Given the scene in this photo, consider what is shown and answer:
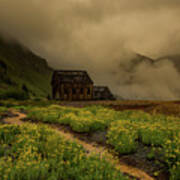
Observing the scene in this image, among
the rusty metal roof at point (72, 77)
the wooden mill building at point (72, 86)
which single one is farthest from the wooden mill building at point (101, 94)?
the rusty metal roof at point (72, 77)

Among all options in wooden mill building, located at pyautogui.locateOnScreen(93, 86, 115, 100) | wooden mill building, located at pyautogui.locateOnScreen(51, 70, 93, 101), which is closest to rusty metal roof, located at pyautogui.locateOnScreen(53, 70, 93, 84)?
wooden mill building, located at pyautogui.locateOnScreen(51, 70, 93, 101)

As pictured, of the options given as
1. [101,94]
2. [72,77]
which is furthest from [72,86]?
[101,94]

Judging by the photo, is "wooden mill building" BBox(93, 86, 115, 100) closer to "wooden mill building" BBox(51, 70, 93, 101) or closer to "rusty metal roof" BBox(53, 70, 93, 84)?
"wooden mill building" BBox(51, 70, 93, 101)

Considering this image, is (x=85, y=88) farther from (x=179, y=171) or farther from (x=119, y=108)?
(x=179, y=171)

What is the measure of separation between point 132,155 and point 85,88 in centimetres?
3503

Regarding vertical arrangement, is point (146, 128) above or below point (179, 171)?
above

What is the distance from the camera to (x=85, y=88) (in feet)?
140

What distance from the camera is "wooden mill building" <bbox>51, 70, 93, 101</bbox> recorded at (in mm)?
41312

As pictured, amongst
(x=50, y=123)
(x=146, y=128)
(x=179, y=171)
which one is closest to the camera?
(x=179, y=171)

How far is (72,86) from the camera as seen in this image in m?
41.7

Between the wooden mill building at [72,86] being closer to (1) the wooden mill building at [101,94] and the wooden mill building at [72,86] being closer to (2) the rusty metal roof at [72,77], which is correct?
(2) the rusty metal roof at [72,77]

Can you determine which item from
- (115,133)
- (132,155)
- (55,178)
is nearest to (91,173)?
(55,178)

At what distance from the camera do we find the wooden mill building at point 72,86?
136 feet

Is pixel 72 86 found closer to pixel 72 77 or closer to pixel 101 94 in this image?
pixel 72 77
